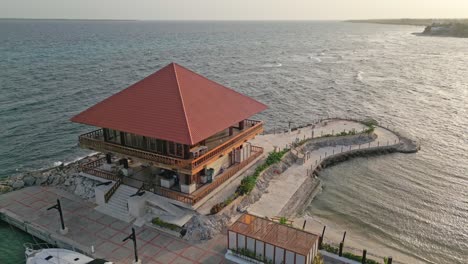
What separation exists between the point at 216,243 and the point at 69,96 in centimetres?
6329

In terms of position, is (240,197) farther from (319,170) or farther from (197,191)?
(319,170)

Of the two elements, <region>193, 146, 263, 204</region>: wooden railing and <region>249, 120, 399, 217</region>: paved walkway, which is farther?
<region>249, 120, 399, 217</region>: paved walkway

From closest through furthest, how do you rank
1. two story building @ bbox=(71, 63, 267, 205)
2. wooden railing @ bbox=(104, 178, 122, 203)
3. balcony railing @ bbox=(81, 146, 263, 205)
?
two story building @ bbox=(71, 63, 267, 205)
balcony railing @ bbox=(81, 146, 263, 205)
wooden railing @ bbox=(104, 178, 122, 203)

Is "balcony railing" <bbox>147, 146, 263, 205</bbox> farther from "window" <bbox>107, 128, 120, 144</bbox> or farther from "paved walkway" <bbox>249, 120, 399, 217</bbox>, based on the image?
"window" <bbox>107, 128, 120, 144</bbox>

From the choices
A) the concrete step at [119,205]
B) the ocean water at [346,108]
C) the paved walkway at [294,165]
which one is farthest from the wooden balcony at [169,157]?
the ocean water at [346,108]

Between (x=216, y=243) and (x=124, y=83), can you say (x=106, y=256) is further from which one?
(x=124, y=83)

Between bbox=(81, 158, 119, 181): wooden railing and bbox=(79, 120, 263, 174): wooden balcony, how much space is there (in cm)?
237

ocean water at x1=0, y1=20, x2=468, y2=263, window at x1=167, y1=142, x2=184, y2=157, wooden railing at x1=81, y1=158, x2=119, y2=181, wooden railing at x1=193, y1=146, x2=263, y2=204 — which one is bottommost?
ocean water at x1=0, y1=20, x2=468, y2=263

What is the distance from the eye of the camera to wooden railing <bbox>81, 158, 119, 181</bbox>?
3297cm

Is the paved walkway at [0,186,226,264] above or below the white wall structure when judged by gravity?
below

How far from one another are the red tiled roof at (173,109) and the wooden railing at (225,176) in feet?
16.2

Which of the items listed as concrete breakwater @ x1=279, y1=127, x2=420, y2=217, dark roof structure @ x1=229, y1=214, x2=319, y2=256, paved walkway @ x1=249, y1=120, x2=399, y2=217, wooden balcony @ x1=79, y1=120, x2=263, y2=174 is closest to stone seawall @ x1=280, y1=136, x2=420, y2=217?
concrete breakwater @ x1=279, y1=127, x2=420, y2=217

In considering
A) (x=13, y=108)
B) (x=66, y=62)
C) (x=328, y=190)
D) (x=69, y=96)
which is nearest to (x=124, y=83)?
(x=69, y=96)

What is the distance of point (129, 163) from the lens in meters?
35.0
